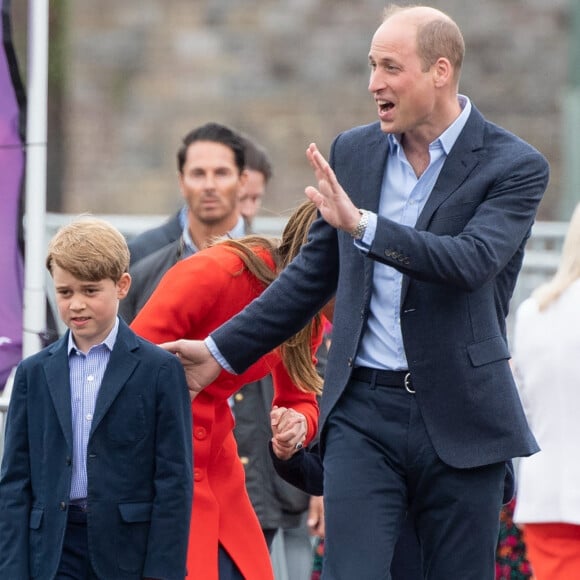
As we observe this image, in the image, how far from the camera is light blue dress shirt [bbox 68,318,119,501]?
16.9 ft

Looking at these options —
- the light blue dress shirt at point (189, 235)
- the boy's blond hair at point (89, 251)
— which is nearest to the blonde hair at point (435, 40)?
the boy's blond hair at point (89, 251)

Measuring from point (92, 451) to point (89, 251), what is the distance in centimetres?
51

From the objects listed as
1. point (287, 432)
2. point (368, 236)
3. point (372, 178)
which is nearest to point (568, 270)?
point (287, 432)

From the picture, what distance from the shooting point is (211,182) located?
769 cm

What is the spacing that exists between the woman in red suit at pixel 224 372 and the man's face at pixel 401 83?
58cm

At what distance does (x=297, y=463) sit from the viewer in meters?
5.86

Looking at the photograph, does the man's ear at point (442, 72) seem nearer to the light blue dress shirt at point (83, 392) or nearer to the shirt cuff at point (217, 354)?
the shirt cuff at point (217, 354)

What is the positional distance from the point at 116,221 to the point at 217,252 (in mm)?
5346

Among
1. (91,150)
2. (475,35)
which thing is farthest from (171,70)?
(475,35)

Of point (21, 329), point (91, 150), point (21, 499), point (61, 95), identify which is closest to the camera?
point (21, 499)

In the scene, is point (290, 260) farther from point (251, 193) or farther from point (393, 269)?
point (251, 193)

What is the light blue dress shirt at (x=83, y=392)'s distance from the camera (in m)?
5.15

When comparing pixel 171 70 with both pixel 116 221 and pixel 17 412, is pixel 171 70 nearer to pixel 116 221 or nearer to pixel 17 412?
pixel 116 221

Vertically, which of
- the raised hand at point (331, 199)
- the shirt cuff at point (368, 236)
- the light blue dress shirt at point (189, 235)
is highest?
the raised hand at point (331, 199)
